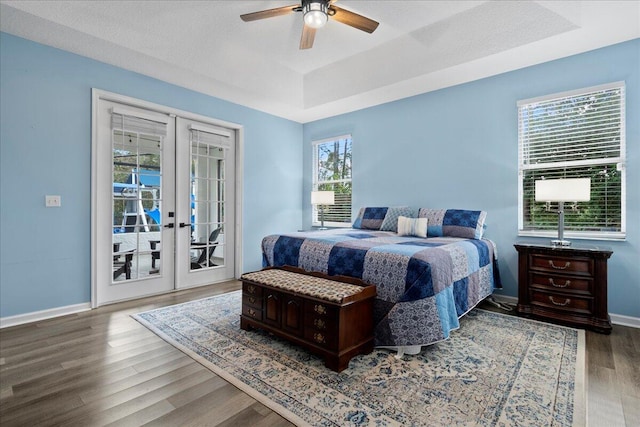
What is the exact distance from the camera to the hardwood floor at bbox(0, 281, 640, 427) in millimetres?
1603

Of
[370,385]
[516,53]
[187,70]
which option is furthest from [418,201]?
[187,70]

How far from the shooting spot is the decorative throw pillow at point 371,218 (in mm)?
4227

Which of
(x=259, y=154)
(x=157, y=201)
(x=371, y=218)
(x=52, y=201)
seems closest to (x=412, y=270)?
(x=371, y=218)

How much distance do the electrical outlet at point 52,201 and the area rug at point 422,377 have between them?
1.59 meters

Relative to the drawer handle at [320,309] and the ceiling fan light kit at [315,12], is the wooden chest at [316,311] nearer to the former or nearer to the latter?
the drawer handle at [320,309]

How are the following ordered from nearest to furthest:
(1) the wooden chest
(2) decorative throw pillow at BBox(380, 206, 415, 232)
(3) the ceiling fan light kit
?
(1) the wooden chest, (3) the ceiling fan light kit, (2) decorative throw pillow at BBox(380, 206, 415, 232)

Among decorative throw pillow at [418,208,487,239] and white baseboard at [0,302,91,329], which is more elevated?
decorative throw pillow at [418,208,487,239]

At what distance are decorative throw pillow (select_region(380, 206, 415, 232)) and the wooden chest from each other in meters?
1.65

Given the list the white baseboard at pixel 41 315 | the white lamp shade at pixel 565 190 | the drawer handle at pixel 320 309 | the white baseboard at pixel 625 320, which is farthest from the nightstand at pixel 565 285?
the white baseboard at pixel 41 315

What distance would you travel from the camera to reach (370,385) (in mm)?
1891

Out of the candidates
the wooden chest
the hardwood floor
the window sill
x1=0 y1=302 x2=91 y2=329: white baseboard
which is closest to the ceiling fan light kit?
the wooden chest

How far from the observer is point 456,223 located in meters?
3.53

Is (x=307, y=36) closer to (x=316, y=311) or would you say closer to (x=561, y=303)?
(x=316, y=311)

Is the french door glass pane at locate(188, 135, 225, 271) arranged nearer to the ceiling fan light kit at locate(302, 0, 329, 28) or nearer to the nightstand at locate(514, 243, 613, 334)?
the ceiling fan light kit at locate(302, 0, 329, 28)
